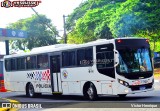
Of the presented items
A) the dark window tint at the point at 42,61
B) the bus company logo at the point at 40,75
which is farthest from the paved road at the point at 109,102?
the dark window tint at the point at 42,61

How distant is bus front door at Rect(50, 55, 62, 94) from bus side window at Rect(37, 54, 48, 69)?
636 mm

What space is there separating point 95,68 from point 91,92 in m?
1.11

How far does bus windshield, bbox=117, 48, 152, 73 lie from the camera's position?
15422 millimetres

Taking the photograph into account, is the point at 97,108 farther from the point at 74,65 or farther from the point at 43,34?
the point at 43,34

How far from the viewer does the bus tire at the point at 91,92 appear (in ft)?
54.1

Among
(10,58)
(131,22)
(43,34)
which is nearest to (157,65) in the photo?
(131,22)

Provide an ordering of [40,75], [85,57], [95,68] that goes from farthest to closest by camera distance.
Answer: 1. [40,75]
2. [85,57]
3. [95,68]

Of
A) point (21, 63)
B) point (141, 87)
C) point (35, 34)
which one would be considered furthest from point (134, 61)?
point (35, 34)

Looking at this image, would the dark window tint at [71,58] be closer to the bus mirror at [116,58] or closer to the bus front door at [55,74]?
the bus front door at [55,74]

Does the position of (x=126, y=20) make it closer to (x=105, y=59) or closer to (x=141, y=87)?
(x=105, y=59)

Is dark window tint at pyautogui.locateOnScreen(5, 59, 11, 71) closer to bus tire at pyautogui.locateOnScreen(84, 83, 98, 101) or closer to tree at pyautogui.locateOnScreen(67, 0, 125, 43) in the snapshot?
bus tire at pyautogui.locateOnScreen(84, 83, 98, 101)

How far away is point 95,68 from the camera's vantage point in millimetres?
16500

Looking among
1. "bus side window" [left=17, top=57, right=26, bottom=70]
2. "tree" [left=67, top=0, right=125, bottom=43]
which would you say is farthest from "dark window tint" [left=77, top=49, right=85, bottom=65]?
"tree" [left=67, top=0, right=125, bottom=43]

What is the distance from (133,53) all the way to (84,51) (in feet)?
8.38
